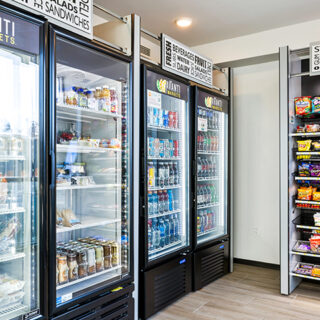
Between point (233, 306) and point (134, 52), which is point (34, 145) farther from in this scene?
point (233, 306)

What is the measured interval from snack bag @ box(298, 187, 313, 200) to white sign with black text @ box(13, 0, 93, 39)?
2.83 metres

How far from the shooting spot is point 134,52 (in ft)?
9.86

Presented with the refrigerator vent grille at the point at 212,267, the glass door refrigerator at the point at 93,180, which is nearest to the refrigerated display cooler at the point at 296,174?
the refrigerator vent grille at the point at 212,267

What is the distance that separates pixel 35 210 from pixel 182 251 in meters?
1.91

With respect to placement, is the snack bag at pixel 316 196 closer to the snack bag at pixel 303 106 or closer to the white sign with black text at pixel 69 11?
the snack bag at pixel 303 106

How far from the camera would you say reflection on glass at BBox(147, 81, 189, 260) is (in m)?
3.49

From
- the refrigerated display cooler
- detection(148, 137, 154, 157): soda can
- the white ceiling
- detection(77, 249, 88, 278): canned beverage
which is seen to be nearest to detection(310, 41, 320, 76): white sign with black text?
the refrigerated display cooler

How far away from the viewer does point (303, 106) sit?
13.0ft

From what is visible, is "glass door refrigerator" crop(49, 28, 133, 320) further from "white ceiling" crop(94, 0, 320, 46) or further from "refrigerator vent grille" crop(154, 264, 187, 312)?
"white ceiling" crop(94, 0, 320, 46)

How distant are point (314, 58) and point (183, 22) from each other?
1621mm

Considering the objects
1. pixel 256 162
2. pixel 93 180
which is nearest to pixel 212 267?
pixel 256 162

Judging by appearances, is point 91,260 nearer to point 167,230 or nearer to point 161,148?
point 167,230

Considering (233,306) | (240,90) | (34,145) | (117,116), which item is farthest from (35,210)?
(240,90)

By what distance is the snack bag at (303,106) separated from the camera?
394 cm
